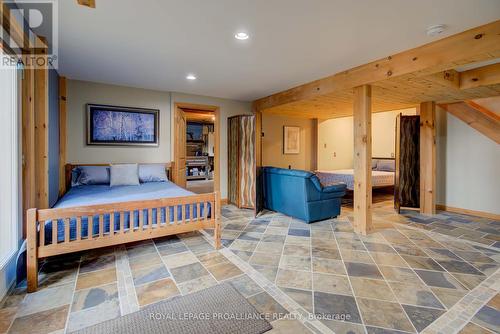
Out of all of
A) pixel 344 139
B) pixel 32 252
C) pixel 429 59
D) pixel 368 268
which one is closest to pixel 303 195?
pixel 368 268

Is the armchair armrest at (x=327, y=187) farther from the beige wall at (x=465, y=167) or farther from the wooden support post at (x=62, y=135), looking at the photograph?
the wooden support post at (x=62, y=135)

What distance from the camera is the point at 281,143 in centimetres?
673

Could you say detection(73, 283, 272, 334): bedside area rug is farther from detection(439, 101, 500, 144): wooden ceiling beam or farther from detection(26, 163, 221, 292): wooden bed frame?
detection(439, 101, 500, 144): wooden ceiling beam

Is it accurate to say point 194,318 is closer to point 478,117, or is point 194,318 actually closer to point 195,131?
point 478,117

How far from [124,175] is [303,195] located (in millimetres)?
3078

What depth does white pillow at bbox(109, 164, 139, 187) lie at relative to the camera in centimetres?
401

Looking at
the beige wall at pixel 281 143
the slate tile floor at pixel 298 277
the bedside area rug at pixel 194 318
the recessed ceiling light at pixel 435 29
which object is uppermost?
the recessed ceiling light at pixel 435 29

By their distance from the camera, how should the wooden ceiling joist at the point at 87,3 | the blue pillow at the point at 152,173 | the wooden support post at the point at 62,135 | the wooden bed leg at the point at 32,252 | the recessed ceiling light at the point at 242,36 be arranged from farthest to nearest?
1. the blue pillow at the point at 152,173
2. the wooden support post at the point at 62,135
3. the recessed ceiling light at the point at 242,36
4. the wooden bed leg at the point at 32,252
5. the wooden ceiling joist at the point at 87,3

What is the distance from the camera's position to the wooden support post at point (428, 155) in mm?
4586

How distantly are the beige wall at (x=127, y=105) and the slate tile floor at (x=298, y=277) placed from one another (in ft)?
6.93

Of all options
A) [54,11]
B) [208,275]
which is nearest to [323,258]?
[208,275]

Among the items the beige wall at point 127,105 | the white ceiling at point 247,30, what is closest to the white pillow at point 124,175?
the beige wall at point 127,105

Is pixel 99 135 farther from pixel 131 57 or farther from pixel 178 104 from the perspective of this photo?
pixel 131 57

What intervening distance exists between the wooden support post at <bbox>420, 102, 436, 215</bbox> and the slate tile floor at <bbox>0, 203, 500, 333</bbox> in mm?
1038
